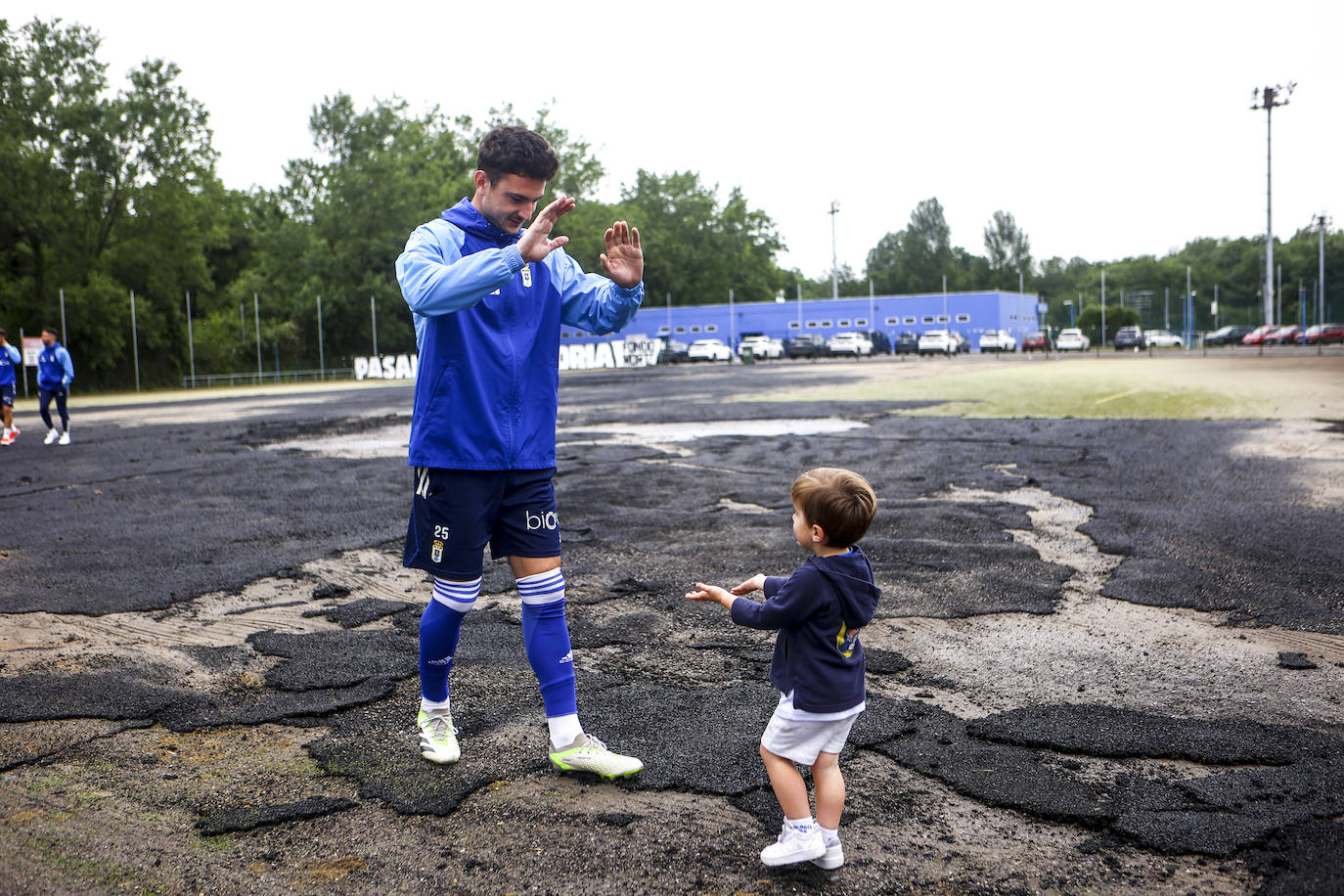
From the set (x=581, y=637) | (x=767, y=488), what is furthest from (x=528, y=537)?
(x=767, y=488)

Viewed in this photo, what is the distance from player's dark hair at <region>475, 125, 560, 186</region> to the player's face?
2 cm

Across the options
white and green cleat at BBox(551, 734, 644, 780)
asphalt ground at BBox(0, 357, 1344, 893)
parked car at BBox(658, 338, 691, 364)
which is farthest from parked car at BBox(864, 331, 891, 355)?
white and green cleat at BBox(551, 734, 644, 780)

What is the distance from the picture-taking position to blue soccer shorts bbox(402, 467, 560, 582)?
3227mm

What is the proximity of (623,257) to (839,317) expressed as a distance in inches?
2905

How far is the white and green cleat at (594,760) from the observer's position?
3.12 m

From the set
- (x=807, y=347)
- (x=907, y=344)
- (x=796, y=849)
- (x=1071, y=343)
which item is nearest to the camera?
(x=796, y=849)

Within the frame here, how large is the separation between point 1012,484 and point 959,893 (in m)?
7.08

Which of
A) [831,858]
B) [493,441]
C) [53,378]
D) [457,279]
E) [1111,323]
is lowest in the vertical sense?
[831,858]

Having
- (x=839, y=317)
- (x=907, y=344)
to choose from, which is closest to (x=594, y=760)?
(x=907, y=344)

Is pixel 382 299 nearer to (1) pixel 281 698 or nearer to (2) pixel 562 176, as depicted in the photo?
(2) pixel 562 176

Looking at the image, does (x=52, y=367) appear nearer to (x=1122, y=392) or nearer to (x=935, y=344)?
(x=1122, y=392)

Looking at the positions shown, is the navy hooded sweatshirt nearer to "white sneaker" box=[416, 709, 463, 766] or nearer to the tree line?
"white sneaker" box=[416, 709, 463, 766]

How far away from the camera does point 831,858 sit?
2594 millimetres

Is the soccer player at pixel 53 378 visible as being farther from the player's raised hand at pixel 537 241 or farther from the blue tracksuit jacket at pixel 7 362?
the player's raised hand at pixel 537 241
